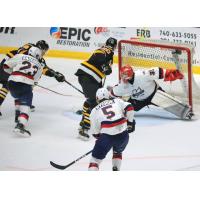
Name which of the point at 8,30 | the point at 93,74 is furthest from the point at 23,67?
the point at 93,74

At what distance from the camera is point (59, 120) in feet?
15.1

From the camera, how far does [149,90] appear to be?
465 cm

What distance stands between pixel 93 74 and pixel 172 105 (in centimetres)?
59

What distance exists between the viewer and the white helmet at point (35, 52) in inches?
183

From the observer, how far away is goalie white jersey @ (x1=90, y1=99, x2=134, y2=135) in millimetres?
4035

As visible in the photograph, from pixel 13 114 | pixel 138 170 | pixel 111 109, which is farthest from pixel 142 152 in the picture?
pixel 13 114

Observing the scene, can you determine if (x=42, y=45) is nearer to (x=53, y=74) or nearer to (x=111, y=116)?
(x=53, y=74)

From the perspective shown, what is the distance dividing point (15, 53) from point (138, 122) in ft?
3.34

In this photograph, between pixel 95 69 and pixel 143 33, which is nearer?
pixel 95 69

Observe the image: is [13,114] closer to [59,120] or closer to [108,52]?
[59,120]

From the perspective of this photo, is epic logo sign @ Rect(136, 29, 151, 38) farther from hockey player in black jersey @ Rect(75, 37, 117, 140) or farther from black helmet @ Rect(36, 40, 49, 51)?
black helmet @ Rect(36, 40, 49, 51)

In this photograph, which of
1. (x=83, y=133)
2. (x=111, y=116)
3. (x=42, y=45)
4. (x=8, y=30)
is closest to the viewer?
(x=111, y=116)

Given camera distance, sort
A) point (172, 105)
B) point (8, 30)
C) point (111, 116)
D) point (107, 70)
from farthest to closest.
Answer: point (8, 30), point (172, 105), point (107, 70), point (111, 116)

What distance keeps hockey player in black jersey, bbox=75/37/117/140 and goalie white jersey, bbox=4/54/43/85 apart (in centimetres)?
32
